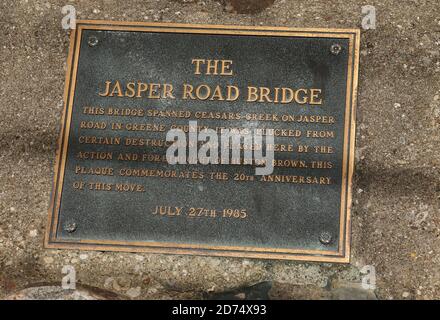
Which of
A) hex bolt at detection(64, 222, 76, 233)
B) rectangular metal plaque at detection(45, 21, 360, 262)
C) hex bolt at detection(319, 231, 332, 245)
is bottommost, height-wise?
hex bolt at detection(64, 222, 76, 233)

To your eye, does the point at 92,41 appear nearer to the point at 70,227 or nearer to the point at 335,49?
the point at 70,227

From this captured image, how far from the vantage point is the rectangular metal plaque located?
330cm

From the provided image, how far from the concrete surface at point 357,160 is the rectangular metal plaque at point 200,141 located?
8 centimetres

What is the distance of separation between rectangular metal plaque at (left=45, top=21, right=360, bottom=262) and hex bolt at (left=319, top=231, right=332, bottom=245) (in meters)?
0.01

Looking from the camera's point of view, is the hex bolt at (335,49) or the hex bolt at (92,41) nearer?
the hex bolt at (335,49)

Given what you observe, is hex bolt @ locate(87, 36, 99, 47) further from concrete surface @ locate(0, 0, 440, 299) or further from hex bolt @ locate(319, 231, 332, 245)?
hex bolt @ locate(319, 231, 332, 245)

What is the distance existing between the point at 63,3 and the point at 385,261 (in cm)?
259

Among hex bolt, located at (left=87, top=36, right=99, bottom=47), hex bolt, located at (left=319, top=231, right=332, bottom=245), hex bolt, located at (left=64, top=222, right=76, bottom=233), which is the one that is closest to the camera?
hex bolt, located at (left=319, top=231, right=332, bottom=245)

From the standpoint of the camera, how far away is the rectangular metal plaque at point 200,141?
3301 millimetres

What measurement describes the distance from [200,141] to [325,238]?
93 cm

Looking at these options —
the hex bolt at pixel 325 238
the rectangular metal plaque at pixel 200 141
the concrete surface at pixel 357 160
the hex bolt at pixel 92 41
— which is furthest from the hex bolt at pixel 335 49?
the hex bolt at pixel 92 41

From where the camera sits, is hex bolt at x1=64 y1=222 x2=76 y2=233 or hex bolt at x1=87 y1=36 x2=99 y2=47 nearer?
hex bolt at x1=64 y1=222 x2=76 y2=233

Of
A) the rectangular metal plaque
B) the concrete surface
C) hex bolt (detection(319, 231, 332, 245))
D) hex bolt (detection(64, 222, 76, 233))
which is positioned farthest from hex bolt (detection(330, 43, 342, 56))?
hex bolt (detection(64, 222, 76, 233))

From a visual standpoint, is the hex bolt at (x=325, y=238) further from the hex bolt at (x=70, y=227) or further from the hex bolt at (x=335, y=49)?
the hex bolt at (x=70, y=227)
